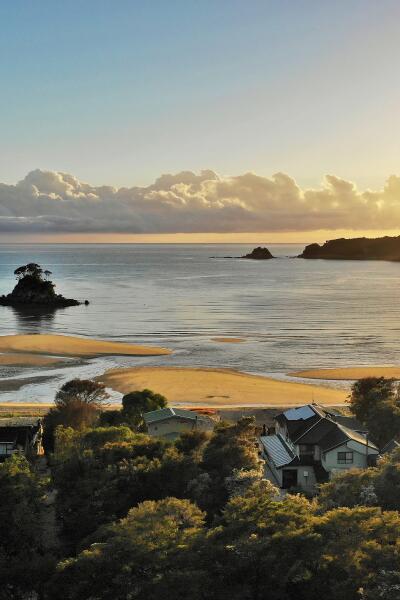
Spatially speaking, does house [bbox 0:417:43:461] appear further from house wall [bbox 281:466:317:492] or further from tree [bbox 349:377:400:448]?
tree [bbox 349:377:400:448]

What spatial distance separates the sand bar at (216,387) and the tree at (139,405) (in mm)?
9810

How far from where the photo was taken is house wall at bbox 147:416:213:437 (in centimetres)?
4012

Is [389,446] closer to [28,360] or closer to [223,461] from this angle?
[223,461]

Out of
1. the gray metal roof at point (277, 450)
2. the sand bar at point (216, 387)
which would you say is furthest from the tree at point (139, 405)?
the sand bar at point (216, 387)

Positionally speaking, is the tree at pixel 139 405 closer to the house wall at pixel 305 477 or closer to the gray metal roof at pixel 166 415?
the gray metal roof at pixel 166 415

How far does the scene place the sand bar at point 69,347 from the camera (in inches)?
3113

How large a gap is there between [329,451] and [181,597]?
20.3 metres

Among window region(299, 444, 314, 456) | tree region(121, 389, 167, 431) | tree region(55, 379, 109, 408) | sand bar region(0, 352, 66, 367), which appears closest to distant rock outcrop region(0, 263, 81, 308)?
sand bar region(0, 352, 66, 367)

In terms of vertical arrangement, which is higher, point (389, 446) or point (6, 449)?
point (389, 446)

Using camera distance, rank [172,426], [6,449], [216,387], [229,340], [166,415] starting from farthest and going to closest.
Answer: [229,340] < [216,387] < [166,415] < [172,426] < [6,449]

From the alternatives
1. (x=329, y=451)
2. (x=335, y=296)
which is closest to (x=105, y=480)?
(x=329, y=451)

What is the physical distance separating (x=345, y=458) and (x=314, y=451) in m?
2.23

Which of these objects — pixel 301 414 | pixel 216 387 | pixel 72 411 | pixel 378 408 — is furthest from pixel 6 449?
pixel 216 387

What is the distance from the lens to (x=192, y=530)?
19516 millimetres
